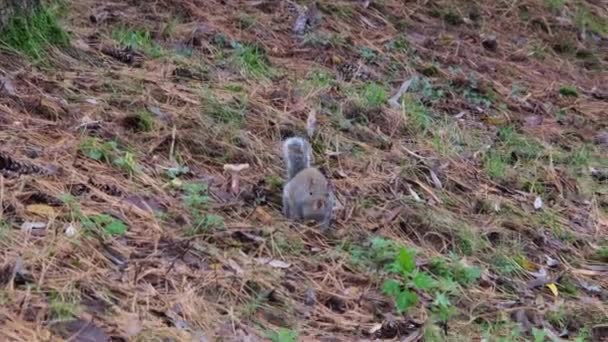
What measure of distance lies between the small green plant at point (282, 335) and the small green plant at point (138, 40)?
223 cm

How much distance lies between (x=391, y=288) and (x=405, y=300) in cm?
8

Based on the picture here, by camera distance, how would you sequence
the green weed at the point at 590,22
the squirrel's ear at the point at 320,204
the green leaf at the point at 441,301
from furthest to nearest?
1. the green weed at the point at 590,22
2. the squirrel's ear at the point at 320,204
3. the green leaf at the point at 441,301

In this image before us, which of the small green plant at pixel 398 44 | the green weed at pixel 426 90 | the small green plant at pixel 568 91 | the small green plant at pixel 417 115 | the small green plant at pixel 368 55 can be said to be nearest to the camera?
the small green plant at pixel 417 115

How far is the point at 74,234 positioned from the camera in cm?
289

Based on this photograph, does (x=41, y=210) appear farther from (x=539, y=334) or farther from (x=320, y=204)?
(x=539, y=334)

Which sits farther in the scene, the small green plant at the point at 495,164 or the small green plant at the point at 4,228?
the small green plant at the point at 495,164

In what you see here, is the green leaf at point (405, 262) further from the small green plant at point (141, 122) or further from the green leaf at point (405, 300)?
the small green plant at point (141, 122)

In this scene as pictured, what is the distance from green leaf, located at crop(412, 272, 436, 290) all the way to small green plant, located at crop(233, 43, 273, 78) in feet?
6.11

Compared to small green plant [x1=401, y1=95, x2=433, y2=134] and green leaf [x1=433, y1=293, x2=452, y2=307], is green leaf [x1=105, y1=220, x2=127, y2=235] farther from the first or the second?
small green plant [x1=401, y1=95, x2=433, y2=134]

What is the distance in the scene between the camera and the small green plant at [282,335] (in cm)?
266

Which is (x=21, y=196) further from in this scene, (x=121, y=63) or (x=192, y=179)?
(x=121, y=63)

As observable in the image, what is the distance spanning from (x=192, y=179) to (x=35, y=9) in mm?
1224

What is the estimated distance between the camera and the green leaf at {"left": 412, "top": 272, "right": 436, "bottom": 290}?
3.11m

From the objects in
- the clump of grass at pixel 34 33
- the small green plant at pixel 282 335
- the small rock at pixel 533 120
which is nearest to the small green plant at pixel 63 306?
the small green plant at pixel 282 335
